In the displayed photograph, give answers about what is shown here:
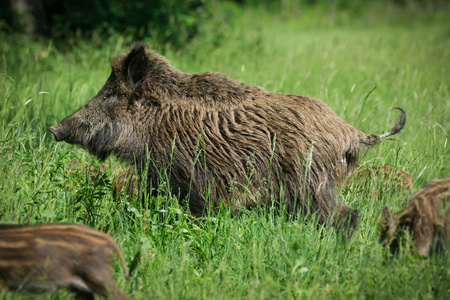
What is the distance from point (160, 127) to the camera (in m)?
3.76

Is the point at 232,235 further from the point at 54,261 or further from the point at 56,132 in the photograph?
the point at 56,132

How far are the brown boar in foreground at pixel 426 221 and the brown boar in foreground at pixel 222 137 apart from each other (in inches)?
19.8

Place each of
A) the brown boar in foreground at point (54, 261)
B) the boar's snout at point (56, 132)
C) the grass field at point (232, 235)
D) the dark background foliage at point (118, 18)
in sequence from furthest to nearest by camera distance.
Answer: the dark background foliage at point (118, 18)
the boar's snout at point (56, 132)
the grass field at point (232, 235)
the brown boar in foreground at point (54, 261)

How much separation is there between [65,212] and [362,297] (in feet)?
6.87

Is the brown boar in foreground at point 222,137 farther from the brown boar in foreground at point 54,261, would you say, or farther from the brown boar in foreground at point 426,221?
the brown boar in foreground at point 54,261

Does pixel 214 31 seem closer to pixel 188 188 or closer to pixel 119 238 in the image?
pixel 188 188

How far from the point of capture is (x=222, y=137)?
11.9ft

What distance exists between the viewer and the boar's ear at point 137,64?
12.6 feet

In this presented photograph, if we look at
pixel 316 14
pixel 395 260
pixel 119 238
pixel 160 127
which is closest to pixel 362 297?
pixel 395 260

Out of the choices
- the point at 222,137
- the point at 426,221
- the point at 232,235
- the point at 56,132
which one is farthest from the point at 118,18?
the point at 426,221

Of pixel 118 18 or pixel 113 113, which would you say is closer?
pixel 113 113

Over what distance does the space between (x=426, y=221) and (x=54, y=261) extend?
2076mm

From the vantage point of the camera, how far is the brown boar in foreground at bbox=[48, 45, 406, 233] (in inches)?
137

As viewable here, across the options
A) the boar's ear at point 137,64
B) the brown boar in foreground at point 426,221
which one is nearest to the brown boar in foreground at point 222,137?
the boar's ear at point 137,64
